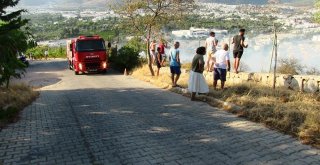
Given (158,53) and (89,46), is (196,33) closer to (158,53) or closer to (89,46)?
(89,46)

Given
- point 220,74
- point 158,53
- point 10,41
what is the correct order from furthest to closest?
point 158,53, point 220,74, point 10,41

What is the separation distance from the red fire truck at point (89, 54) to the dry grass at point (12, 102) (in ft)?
25.0

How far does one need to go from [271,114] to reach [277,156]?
249 cm

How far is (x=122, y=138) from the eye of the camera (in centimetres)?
785

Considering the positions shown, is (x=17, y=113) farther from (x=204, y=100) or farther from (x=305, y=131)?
(x=305, y=131)

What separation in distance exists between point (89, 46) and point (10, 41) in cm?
1404

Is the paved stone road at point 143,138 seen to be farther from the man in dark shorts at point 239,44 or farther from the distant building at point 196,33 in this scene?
the distant building at point 196,33

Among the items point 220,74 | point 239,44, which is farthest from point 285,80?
point 239,44

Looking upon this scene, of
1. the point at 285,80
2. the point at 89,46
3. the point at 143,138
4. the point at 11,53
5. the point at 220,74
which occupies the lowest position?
the point at 143,138

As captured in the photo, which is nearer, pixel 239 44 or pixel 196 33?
pixel 239 44

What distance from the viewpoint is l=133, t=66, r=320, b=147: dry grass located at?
25.3 ft

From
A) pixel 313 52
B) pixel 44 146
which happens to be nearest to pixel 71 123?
pixel 44 146

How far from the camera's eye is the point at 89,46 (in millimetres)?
23797

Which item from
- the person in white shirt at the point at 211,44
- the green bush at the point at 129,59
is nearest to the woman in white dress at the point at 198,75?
the person in white shirt at the point at 211,44
